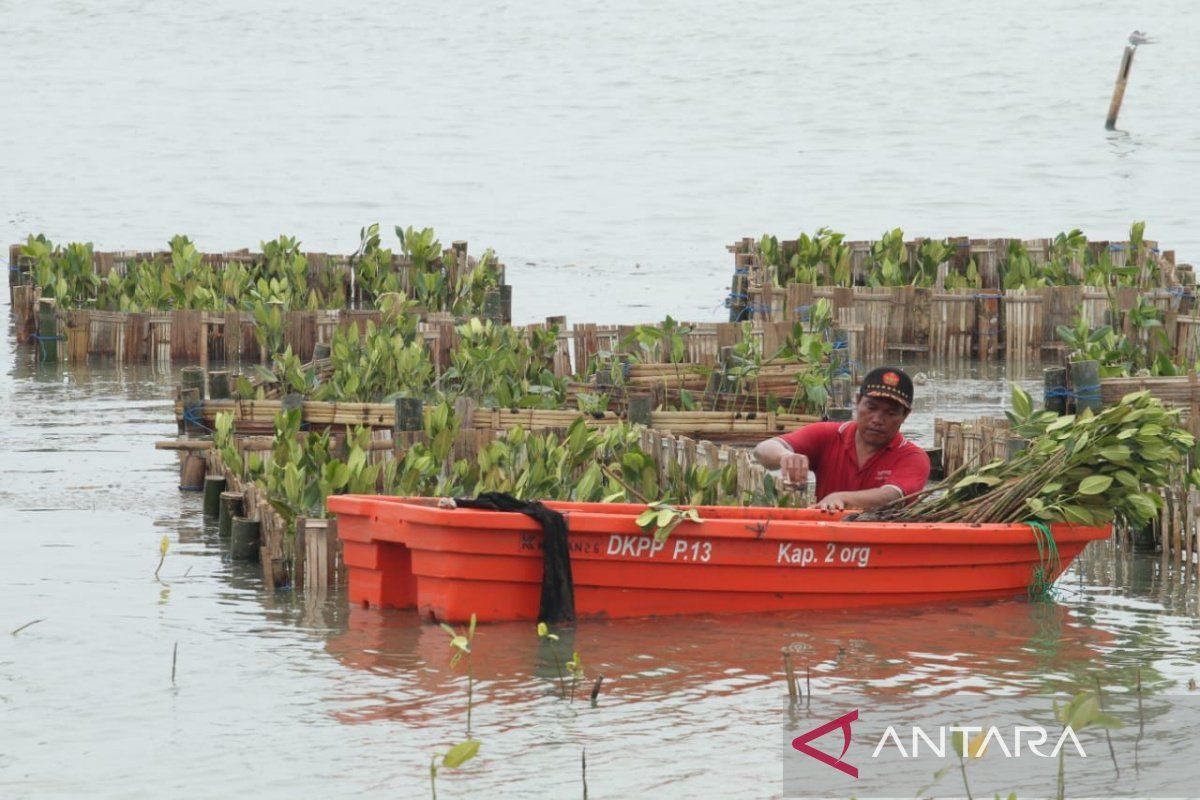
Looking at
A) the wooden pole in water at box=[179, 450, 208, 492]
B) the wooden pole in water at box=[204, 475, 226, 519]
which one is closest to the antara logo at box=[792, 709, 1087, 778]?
the wooden pole in water at box=[204, 475, 226, 519]

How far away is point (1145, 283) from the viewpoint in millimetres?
20094

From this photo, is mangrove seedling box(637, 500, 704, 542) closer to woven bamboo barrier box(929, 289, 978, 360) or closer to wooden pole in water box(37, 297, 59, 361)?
woven bamboo barrier box(929, 289, 978, 360)

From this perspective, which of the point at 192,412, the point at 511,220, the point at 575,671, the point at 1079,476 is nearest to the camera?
the point at 575,671

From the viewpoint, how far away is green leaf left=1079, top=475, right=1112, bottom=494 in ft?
34.7

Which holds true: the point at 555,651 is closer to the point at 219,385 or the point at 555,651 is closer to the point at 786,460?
the point at 786,460

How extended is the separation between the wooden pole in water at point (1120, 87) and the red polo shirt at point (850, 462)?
3138 centimetres

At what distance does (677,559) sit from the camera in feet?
33.9

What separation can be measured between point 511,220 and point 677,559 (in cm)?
2610

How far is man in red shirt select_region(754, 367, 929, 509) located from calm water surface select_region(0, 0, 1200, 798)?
70 cm

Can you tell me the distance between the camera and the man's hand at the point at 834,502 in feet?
35.2

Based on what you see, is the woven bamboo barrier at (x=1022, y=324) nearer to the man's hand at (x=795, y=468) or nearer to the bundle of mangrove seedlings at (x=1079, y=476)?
the bundle of mangrove seedlings at (x=1079, y=476)

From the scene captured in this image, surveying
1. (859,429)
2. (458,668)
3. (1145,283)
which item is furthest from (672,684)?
(1145,283)

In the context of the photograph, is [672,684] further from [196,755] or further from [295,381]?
[295,381]

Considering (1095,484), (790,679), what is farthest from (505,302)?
(790,679)
